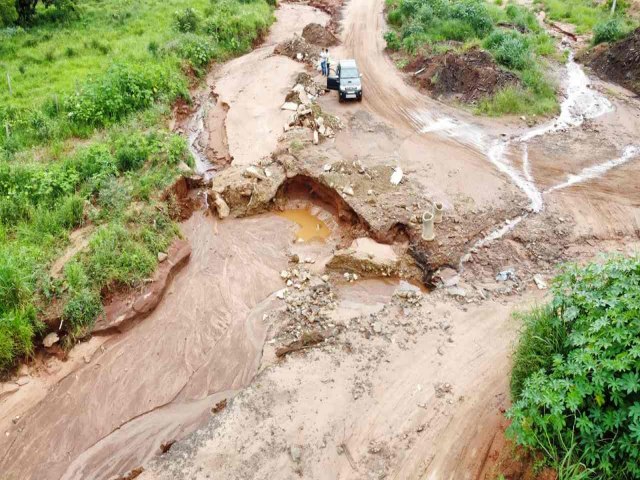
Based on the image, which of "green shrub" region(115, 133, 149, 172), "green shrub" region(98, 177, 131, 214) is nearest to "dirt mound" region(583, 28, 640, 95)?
"green shrub" region(115, 133, 149, 172)

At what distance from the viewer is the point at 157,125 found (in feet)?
55.9

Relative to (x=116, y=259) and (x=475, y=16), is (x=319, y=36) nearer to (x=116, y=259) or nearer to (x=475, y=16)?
(x=475, y=16)

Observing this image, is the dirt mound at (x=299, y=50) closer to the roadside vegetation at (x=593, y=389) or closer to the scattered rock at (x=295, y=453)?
the scattered rock at (x=295, y=453)

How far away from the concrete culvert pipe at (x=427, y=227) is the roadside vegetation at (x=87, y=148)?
22.0 ft

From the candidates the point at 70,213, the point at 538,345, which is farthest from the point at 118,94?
the point at 538,345

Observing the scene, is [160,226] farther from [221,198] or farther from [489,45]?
[489,45]

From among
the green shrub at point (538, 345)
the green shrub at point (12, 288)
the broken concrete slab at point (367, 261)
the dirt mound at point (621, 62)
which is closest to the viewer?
the green shrub at point (538, 345)

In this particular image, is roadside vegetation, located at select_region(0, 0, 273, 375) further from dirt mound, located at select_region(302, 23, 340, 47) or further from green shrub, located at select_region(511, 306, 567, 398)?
green shrub, located at select_region(511, 306, 567, 398)

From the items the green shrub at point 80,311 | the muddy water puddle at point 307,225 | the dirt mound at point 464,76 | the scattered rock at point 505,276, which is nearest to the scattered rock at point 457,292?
the scattered rock at point 505,276

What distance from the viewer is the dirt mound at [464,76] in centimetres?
1833

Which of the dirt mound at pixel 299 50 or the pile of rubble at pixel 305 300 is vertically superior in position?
the dirt mound at pixel 299 50

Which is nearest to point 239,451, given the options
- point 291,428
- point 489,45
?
point 291,428

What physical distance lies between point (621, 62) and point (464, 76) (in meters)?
7.29

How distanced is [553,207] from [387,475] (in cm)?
896
